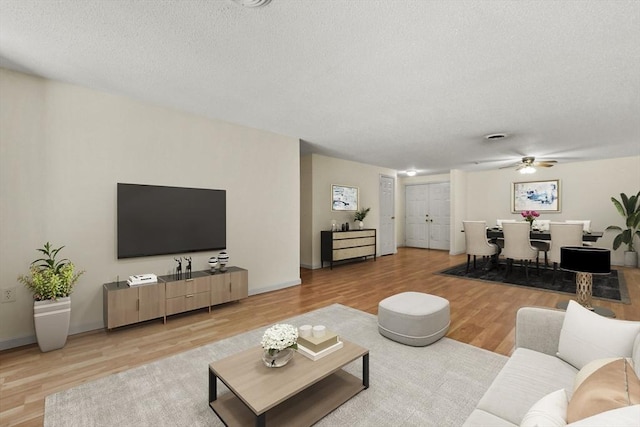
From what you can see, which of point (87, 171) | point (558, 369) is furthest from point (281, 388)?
point (87, 171)

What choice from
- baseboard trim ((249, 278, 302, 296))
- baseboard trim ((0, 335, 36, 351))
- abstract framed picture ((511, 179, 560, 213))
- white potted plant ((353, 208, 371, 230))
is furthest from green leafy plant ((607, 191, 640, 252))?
baseboard trim ((0, 335, 36, 351))

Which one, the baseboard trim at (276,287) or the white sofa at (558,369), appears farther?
the baseboard trim at (276,287)

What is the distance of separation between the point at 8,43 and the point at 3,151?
3.31 ft

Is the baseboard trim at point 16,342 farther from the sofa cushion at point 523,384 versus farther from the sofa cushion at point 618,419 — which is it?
the sofa cushion at point 618,419

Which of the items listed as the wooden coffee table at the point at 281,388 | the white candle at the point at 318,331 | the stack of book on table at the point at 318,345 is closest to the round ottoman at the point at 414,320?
the wooden coffee table at the point at 281,388

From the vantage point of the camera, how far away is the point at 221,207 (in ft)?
13.3

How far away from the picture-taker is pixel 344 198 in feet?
23.3

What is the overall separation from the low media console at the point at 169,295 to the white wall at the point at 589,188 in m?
7.62

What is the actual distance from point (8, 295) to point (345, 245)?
17.1 ft

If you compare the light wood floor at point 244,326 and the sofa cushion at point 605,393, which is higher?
the sofa cushion at point 605,393

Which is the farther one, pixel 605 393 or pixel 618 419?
pixel 605 393

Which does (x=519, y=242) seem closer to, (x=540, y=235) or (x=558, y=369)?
(x=540, y=235)

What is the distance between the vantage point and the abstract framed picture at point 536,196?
23.9 feet

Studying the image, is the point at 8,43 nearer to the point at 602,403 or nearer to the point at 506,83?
the point at 602,403
